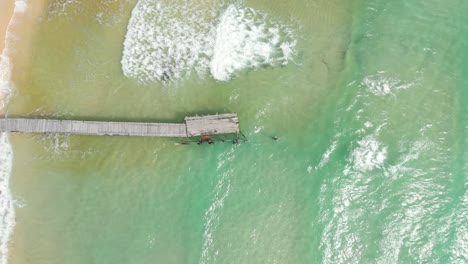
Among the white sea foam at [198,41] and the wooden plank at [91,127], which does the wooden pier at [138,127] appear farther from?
the white sea foam at [198,41]

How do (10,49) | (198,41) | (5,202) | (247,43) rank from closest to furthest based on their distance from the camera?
1. (5,202)
2. (10,49)
3. (198,41)
4. (247,43)

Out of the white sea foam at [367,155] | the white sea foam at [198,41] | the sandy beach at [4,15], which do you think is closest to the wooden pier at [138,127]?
the white sea foam at [198,41]

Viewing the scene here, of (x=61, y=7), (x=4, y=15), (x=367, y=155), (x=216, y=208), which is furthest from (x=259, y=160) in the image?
(x=4, y=15)

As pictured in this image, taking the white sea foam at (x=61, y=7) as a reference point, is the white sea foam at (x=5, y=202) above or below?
below

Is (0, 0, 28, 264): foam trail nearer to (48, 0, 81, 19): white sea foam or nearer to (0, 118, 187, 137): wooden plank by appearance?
(0, 118, 187, 137): wooden plank

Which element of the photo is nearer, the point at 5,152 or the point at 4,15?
the point at 5,152

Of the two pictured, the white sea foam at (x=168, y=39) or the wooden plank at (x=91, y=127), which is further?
the white sea foam at (x=168, y=39)

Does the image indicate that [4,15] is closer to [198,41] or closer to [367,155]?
[198,41]
